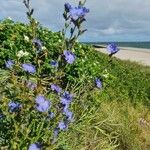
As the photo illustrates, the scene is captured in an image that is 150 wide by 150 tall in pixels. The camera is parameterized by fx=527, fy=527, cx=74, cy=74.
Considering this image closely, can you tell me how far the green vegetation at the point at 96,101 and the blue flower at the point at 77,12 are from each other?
1001 millimetres

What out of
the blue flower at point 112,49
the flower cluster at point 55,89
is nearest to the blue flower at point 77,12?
the flower cluster at point 55,89

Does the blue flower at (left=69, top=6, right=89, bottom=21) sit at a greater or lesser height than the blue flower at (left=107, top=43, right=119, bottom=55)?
greater

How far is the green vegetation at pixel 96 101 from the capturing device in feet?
18.7

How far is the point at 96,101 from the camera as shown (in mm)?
8719

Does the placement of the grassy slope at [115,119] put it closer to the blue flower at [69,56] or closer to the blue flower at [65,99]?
the blue flower at [65,99]

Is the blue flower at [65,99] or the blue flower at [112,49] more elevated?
the blue flower at [112,49]

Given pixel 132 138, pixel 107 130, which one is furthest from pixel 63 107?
pixel 132 138

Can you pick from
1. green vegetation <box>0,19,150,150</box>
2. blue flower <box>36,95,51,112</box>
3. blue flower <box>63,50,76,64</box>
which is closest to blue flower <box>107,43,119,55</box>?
blue flower <box>63,50,76,64</box>

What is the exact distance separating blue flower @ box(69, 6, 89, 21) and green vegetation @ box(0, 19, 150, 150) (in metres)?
1.00

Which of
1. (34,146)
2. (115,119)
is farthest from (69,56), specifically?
(115,119)

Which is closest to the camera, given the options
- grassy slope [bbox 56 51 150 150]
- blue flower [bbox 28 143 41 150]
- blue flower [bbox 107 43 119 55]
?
blue flower [bbox 28 143 41 150]

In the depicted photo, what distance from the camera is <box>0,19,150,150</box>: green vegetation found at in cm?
570

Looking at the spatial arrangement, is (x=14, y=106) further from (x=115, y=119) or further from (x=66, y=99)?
(x=115, y=119)

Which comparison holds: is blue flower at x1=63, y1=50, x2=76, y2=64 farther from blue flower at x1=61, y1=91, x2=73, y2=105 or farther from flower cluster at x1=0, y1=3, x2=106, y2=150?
blue flower at x1=61, y1=91, x2=73, y2=105
